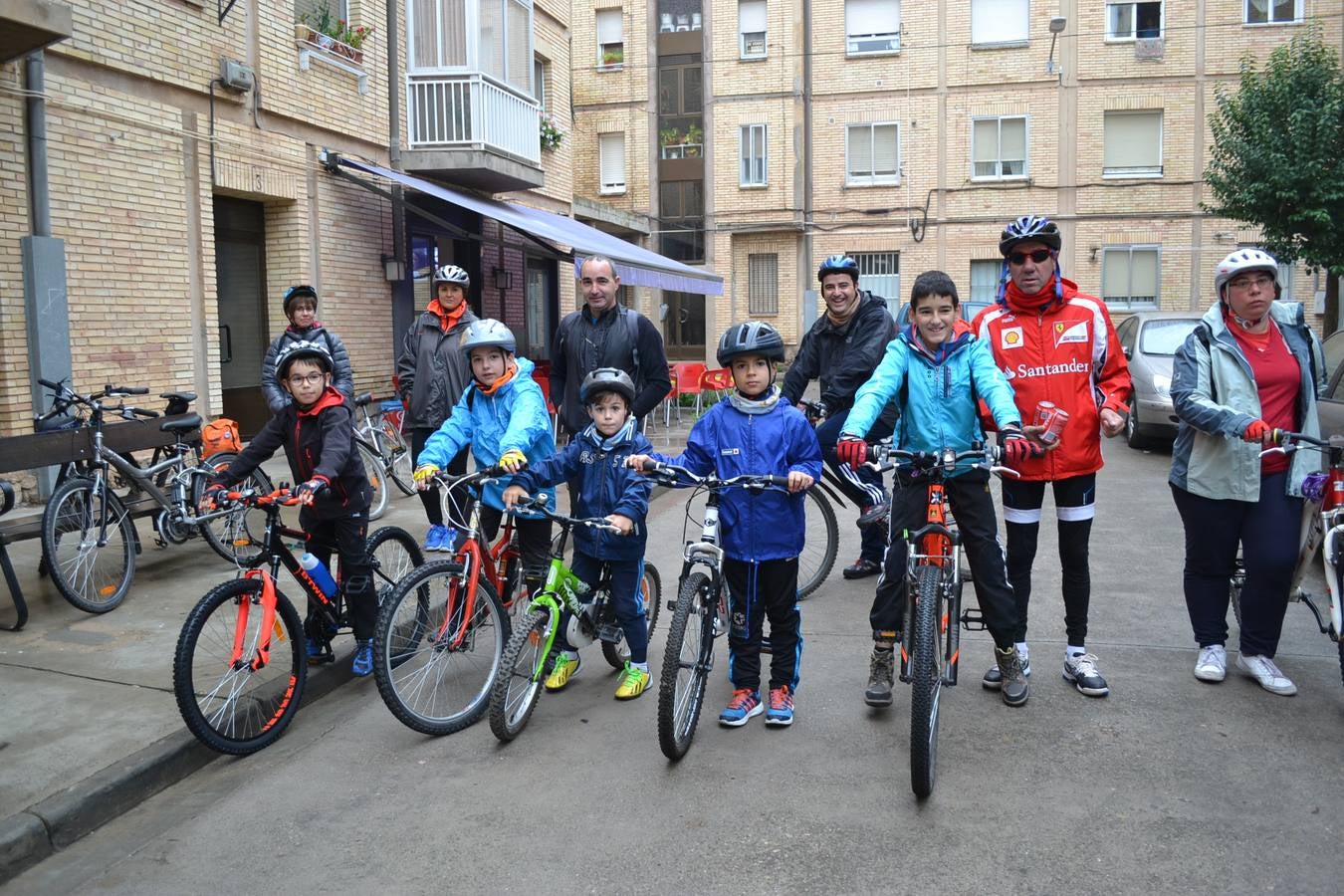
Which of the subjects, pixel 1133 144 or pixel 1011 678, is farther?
pixel 1133 144

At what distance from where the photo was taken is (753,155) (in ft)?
103

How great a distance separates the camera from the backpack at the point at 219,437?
23.7ft

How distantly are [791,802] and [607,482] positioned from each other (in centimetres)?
161

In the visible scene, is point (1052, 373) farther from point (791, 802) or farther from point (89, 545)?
point (89, 545)

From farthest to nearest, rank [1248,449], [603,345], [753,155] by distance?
[753,155]
[603,345]
[1248,449]

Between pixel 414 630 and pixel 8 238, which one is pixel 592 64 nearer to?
pixel 8 238

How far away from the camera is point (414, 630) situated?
14.9ft

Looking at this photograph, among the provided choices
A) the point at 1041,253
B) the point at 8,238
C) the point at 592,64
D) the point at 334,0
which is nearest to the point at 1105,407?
the point at 1041,253

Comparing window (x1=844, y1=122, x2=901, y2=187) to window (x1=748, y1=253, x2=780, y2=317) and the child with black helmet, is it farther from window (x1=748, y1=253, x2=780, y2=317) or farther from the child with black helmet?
the child with black helmet

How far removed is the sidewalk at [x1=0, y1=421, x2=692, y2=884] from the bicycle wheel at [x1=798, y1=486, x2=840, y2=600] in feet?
9.11

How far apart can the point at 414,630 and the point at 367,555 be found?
850 mm

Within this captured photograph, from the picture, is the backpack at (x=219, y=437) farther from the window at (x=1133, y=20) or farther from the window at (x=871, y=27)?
the window at (x=1133, y=20)

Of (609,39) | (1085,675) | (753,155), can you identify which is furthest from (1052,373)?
(609,39)

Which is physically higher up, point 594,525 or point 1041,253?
point 1041,253
